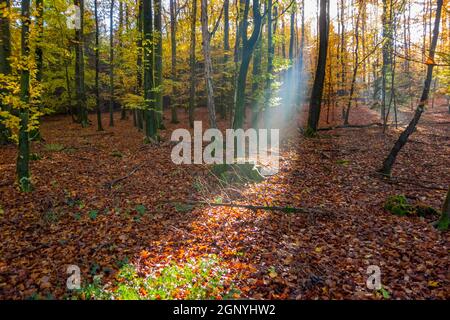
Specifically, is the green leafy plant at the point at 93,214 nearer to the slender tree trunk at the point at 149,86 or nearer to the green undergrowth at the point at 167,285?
the green undergrowth at the point at 167,285

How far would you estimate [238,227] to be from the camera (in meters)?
6.25

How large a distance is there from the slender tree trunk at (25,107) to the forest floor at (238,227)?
479 millimetres

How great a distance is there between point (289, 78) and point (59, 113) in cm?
2451

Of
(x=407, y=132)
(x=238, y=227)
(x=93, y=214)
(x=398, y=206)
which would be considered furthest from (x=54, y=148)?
(x=407, y=132)

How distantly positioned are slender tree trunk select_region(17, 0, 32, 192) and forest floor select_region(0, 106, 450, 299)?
0.48m

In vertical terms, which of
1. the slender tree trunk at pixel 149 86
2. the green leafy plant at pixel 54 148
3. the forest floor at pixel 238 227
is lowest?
the forest floor at pixel 238 227

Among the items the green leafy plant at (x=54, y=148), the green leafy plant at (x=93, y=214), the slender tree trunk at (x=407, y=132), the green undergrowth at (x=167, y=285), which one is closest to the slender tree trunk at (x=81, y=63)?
the green leafy plant at (x=54, y=148)

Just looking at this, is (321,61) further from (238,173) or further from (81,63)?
(81,63)

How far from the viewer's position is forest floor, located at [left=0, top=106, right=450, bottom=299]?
177 inches

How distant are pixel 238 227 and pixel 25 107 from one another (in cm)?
645

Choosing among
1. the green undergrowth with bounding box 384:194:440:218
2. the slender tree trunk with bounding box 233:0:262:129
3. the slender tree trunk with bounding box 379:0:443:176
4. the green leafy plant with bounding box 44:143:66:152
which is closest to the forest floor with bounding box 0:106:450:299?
the green undergrowth with bounding box 384:194:440:218

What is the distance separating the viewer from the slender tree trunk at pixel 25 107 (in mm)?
6993

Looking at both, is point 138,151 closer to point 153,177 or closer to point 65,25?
point 153,177

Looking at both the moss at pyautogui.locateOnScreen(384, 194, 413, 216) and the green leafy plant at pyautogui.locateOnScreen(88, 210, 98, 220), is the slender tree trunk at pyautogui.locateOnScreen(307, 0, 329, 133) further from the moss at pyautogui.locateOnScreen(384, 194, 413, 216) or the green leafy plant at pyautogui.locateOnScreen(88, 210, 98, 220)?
the green leafy plant at pyautogui.locateOnScreen(88, 210, 98, 220)
